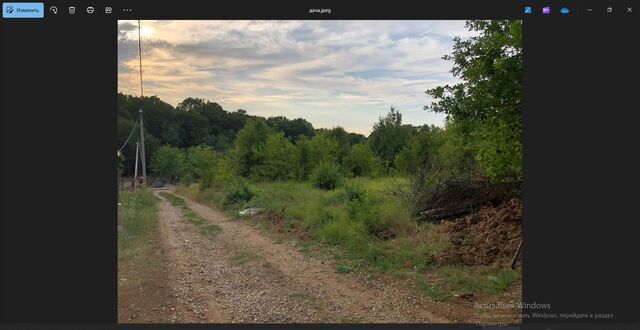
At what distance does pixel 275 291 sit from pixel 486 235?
13.1 ft

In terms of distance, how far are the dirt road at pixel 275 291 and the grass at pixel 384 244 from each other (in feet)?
1.37

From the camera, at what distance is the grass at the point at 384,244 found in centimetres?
503

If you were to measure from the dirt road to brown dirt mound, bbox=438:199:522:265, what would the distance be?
1.53 metres

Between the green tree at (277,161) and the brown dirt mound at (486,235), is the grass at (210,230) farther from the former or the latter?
the green tree at (277,161)

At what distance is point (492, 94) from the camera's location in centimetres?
505

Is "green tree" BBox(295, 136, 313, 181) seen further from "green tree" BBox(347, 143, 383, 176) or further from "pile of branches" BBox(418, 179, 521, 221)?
"pile of branches" BBox(418, 179, 521, 221)

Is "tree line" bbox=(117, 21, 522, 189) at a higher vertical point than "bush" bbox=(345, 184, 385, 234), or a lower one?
higher

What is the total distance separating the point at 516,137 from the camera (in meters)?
5.26

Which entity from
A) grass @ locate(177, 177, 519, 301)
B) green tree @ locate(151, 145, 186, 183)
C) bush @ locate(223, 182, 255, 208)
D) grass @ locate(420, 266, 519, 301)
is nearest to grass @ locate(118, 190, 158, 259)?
grass @ locate(177, 177, 519, 301)

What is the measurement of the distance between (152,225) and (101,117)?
9.03 meters

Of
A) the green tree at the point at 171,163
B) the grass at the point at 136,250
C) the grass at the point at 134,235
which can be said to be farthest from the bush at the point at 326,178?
the green tree at the point at 171,163

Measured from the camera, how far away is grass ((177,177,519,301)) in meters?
5.03

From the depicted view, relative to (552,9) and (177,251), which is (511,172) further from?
(177,251)

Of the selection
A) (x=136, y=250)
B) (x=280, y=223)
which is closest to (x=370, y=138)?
(x=280, y=223)
